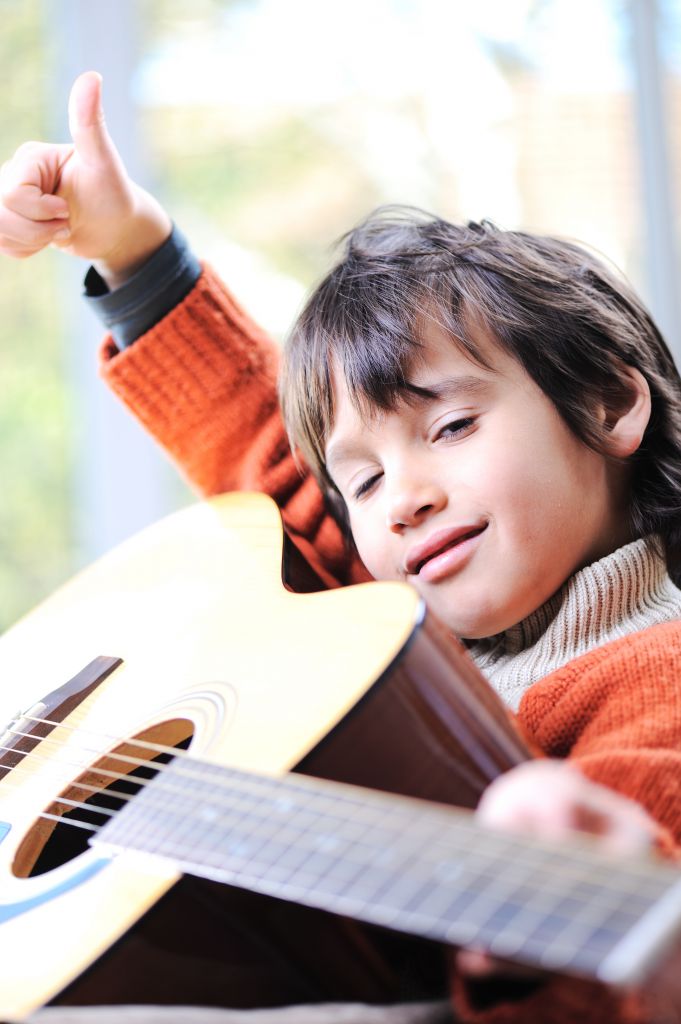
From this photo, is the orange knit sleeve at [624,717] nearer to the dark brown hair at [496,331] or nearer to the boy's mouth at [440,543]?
the boy's mouth at [440,543]

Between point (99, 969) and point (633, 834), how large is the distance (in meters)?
0.25

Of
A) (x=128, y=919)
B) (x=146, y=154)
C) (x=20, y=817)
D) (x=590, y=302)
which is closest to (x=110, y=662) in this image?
(x=20, y=817)

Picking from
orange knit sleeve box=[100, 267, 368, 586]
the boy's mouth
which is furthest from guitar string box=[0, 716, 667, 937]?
orange knit sleeve box=[100, 267, 368, 586]

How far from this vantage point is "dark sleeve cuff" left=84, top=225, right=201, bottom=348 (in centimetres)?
106

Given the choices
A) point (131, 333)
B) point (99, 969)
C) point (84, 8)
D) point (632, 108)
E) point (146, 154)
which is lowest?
point (632, 108)

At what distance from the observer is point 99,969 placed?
0.47 meters

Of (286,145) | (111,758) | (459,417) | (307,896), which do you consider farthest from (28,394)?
(307,896)

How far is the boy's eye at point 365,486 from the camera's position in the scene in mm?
898

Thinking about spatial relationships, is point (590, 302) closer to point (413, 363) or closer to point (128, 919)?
point (413, 363)

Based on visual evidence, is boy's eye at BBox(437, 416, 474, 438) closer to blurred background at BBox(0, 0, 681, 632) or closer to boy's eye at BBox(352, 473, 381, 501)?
boy's eye at BBox(352, 473, 381, 501)

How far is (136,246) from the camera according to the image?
1068mm

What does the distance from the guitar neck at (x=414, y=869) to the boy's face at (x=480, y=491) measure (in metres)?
0.35

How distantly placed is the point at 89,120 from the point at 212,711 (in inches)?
25.4

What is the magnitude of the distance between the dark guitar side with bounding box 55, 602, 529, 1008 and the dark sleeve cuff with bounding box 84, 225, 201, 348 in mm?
667
